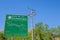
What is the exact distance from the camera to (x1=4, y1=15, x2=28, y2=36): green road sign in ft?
66.9

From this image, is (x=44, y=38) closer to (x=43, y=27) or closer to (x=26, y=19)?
(x=43, y=27)

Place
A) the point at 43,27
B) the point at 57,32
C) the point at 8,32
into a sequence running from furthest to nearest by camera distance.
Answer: the point at 57,32
the point at 43,27
the point at 8,32

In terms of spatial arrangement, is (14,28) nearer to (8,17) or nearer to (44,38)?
(8,17)

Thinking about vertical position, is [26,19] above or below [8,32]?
above

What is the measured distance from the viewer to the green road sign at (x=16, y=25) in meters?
20.4

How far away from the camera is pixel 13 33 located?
20.4m

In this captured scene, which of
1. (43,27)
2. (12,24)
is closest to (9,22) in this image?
(12,24)

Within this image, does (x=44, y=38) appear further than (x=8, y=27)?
Yes

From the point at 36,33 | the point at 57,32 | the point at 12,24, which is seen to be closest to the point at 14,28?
the point at 12,24

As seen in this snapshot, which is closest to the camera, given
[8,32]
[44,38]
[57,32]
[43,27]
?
[8,32]

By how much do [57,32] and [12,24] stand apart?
52429mm

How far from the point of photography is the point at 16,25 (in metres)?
20.7

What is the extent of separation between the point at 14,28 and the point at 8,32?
0.97m

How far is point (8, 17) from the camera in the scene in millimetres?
21078
